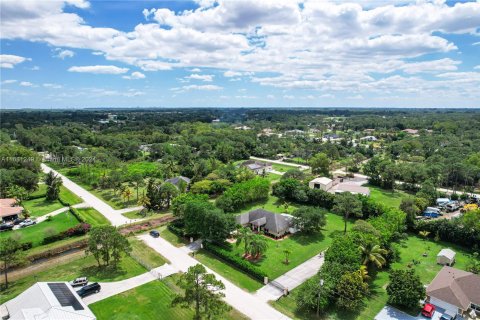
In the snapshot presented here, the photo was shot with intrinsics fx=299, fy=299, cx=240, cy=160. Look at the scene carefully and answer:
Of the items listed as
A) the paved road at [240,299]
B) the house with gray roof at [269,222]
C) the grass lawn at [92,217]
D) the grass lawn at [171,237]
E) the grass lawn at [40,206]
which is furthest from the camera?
the grass lawn at [40,206]

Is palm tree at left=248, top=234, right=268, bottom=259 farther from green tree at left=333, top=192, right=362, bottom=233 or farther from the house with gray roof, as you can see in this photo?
green tree at left=333, top=192, right=362, bottom=233

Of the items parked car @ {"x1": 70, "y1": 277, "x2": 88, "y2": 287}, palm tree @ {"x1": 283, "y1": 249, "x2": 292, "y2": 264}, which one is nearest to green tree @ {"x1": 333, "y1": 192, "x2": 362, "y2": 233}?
palm tree @ {"x1": 283, "y1": 249, "x2": 292, "y2": 264}

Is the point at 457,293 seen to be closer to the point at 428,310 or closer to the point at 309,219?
the point at 428,310

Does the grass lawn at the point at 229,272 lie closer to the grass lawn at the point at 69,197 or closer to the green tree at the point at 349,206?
the green tree at the point at 349,206

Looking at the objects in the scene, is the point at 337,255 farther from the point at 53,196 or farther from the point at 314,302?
the point at 53,196

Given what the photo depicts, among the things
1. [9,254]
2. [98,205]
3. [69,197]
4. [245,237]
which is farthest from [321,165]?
[9,254]

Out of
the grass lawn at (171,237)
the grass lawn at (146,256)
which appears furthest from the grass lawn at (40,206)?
the grass lawn at (171,237)

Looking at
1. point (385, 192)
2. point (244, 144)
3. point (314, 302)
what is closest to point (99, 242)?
point (314, 302)
